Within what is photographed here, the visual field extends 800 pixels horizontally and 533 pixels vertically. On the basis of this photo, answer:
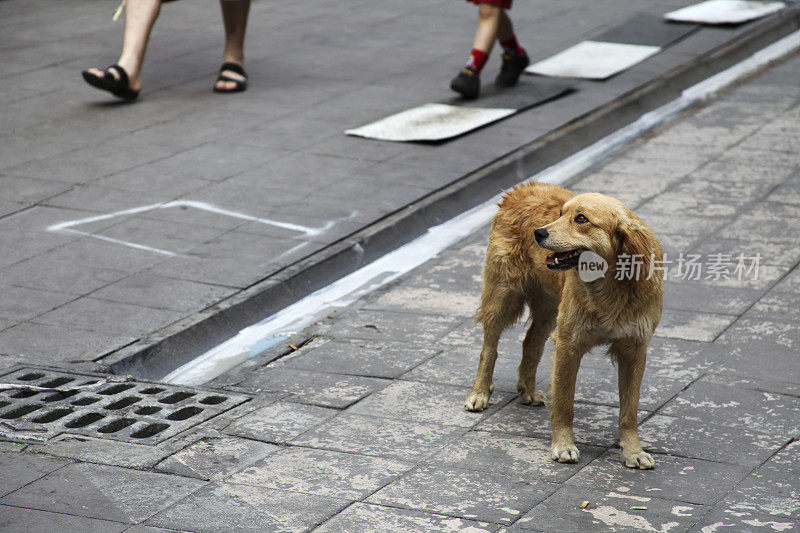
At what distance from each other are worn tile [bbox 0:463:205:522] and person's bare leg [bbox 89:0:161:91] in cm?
613

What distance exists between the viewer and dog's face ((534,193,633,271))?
4254mm

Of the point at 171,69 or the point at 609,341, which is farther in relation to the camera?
the point at 171,69

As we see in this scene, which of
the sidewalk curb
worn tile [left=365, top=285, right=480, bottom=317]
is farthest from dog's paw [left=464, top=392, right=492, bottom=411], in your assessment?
the sidewalk curb

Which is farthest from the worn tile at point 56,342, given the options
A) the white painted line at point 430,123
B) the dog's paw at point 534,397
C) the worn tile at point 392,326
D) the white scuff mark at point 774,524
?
the white painted line at point 430,123

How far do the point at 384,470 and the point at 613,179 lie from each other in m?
4.85

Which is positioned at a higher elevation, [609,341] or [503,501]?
[609,341]

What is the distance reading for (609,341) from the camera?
453 cm

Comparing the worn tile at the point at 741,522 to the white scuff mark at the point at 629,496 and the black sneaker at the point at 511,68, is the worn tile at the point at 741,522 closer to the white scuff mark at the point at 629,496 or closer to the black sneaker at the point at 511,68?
the white scuff mark at the point at 629,496

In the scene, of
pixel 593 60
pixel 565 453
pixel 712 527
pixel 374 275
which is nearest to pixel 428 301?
pixel 374 275

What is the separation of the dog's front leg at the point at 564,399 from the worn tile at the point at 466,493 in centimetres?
25

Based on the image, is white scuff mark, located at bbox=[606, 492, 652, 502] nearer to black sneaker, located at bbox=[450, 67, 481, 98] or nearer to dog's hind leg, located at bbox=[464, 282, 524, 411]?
A: dog's hind leg, located at bbox=[464, 282, 524, 411]

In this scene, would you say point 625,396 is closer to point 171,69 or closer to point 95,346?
Result: point 95,346

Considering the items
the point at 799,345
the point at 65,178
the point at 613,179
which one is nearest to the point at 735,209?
the point at 613,179

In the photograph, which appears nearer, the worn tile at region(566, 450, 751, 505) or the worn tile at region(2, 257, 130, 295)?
the worn tile at region(566, 450, 751, 505)
